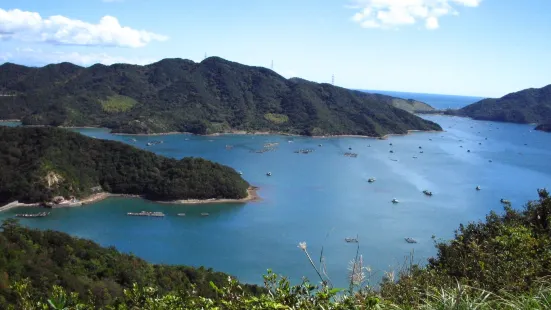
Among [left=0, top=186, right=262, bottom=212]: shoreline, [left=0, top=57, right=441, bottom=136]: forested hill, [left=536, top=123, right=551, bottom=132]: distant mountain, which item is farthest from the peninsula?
[left=0, top=186, right=262, bottom=212]: shoreline

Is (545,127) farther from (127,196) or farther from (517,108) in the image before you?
(127,196)

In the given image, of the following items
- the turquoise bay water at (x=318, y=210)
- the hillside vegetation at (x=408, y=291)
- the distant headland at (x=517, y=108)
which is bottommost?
the turquoise bay water at (x=318, y=210)

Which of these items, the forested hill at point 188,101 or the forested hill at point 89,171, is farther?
the forested hill at point 188,101

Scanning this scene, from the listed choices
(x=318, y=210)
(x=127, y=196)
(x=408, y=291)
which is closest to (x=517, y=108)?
(x=318, y=210)

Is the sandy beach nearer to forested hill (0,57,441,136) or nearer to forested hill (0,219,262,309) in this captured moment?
forested hill (0,219,262,309)

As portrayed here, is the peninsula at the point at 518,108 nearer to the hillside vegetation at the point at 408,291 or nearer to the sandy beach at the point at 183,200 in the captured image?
the sandy beach at the point at 183,200

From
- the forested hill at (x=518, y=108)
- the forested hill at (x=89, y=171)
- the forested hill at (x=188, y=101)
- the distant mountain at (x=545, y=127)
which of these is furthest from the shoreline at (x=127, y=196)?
the forested hill at (x=518, y=108)
